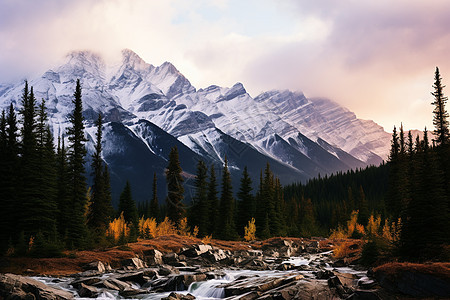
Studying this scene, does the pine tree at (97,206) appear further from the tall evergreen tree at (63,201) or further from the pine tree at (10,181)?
the pine tree at (10,181)

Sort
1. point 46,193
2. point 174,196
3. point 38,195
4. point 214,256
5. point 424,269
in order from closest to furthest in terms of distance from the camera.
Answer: point 424,269 → point 38,195 → point 46,193 → point 214,256 → point 174,196

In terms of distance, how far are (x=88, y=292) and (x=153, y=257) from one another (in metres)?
13.5

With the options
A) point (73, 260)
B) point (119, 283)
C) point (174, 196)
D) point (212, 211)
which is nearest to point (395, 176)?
point (212, 211)

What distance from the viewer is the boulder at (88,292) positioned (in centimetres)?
2291

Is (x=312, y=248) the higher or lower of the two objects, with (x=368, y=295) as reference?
lower

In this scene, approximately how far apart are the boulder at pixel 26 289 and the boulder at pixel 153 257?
46.3 feet

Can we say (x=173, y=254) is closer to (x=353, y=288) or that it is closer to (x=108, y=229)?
(x=108, y=229)

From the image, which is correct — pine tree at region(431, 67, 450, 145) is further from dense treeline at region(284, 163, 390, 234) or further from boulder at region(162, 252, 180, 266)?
dense treeline at region(284, 163, 390, 234)

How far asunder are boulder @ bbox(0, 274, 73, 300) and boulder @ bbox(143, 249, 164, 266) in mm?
14120

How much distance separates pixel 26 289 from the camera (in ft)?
68.1

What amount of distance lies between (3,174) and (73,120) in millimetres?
9880

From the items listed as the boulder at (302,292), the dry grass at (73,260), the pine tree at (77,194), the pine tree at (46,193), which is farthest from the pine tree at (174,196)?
the boulder at (302,292)

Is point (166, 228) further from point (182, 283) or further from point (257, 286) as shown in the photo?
point (257, 286)

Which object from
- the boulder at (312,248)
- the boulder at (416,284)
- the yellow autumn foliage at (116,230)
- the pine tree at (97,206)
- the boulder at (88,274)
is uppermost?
the pine tree at (97,206)
